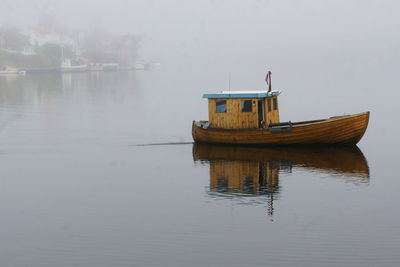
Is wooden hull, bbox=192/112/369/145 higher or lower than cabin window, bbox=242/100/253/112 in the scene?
lower

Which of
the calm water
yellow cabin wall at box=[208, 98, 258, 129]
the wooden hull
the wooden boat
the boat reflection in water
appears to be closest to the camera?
the calm water

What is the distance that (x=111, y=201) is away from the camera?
1296 inches

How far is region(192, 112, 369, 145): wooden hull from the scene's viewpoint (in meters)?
45.1

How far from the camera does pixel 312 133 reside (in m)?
45.5

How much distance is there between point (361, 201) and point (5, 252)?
16904 mm

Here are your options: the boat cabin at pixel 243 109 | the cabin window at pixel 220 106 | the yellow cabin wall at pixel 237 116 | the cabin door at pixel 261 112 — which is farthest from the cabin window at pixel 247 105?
the cabin window at pixel 220 106

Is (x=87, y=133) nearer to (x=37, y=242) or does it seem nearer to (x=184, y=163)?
(x=184, y=163)

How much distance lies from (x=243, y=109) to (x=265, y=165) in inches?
235

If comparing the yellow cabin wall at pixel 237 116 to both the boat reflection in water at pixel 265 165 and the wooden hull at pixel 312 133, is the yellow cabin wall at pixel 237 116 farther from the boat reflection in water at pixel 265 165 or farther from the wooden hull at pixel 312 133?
the boat reflection in water at pixel 265 165

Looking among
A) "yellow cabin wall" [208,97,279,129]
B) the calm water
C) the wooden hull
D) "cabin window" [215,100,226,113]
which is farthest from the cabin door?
"cabin window" [215,100,226,113]

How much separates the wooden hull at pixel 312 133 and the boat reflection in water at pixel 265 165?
1.73 ft

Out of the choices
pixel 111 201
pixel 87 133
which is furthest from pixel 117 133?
pixel 111 201

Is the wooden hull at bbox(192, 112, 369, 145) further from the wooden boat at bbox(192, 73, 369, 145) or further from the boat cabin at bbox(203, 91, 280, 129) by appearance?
the boat cabin at bbox(203, 91, 280, 129)

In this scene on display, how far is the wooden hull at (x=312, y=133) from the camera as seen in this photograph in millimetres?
45125
